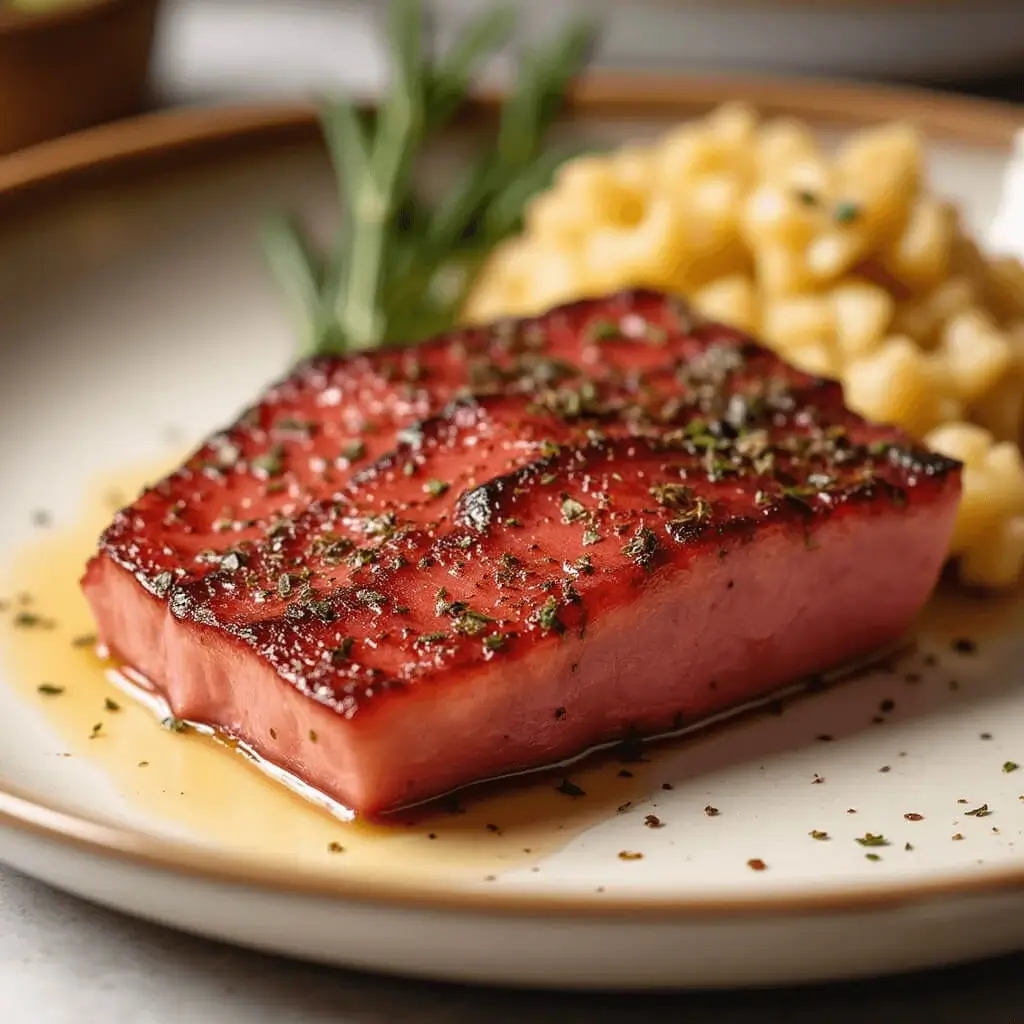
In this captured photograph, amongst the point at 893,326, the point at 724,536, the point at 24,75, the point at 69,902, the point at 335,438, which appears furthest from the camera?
the point at 24,75

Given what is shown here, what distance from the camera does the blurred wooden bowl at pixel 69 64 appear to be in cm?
508

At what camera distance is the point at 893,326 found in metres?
3.79

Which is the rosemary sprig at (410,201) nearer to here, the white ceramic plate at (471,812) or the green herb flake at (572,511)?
the white ceramic plate at (471,812)

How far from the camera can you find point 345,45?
7012 millimetres

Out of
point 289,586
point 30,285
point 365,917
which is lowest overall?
point 365,917

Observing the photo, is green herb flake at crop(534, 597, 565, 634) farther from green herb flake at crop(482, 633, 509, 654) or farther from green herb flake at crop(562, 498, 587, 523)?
green herb flake at crop(562, 498, 587, 523)

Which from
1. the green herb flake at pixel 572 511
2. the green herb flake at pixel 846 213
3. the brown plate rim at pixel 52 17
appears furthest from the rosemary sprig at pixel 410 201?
the green herb flake at pixel 572 511

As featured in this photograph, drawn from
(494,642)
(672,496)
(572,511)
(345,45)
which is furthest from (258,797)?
(345,45)

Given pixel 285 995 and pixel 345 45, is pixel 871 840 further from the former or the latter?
pixel 345 45

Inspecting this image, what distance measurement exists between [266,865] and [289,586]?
633 mm

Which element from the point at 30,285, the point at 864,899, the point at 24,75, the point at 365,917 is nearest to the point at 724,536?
the point at 864,899

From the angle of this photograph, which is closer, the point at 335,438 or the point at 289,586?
the point at 289,586

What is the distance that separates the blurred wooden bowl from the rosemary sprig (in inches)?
36.5

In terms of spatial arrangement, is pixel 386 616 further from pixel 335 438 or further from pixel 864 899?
pixel 864 899
